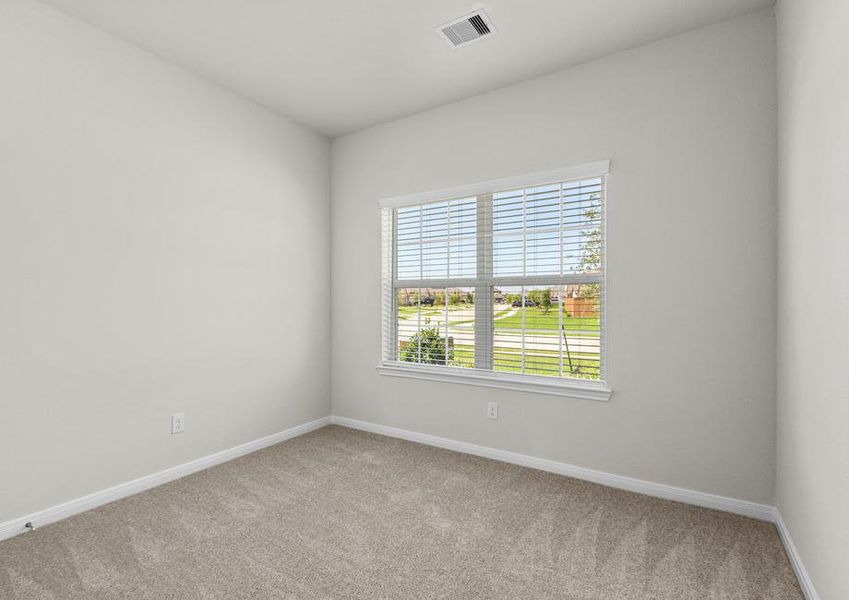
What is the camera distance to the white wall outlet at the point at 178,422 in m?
2.83

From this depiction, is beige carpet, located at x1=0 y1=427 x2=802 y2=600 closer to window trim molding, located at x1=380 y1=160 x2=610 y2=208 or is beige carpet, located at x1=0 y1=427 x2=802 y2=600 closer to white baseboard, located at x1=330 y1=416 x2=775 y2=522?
white baseboard, located at x1=330 y1=416 x2=775 y2=522

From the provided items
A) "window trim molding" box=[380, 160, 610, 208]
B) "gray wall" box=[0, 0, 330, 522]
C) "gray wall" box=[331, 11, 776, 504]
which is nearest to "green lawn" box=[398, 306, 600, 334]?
"gray wall" box=[331, 11, 776, 504]

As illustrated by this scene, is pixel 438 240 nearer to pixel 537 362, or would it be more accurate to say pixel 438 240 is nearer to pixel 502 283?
pixel 502 283

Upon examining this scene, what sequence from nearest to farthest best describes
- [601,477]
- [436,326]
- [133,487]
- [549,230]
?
[133,487]
[601,477]
[549,230]
[436,326]

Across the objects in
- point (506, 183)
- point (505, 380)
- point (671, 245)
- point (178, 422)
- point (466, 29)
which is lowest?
point (178, 422)

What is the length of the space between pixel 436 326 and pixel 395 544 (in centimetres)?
178

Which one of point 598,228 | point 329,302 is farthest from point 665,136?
point 329,302

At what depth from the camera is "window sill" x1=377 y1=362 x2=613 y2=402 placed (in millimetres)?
2797

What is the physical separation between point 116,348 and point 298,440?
1542 millimetres

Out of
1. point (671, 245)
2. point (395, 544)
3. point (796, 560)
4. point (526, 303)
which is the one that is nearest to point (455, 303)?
point (526, 303)

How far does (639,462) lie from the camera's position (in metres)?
2.62

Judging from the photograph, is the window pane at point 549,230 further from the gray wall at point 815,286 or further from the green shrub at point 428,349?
the gray wall at point 815,286

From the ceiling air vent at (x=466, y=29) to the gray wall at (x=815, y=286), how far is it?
4.64ft

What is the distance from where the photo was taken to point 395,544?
207cm
